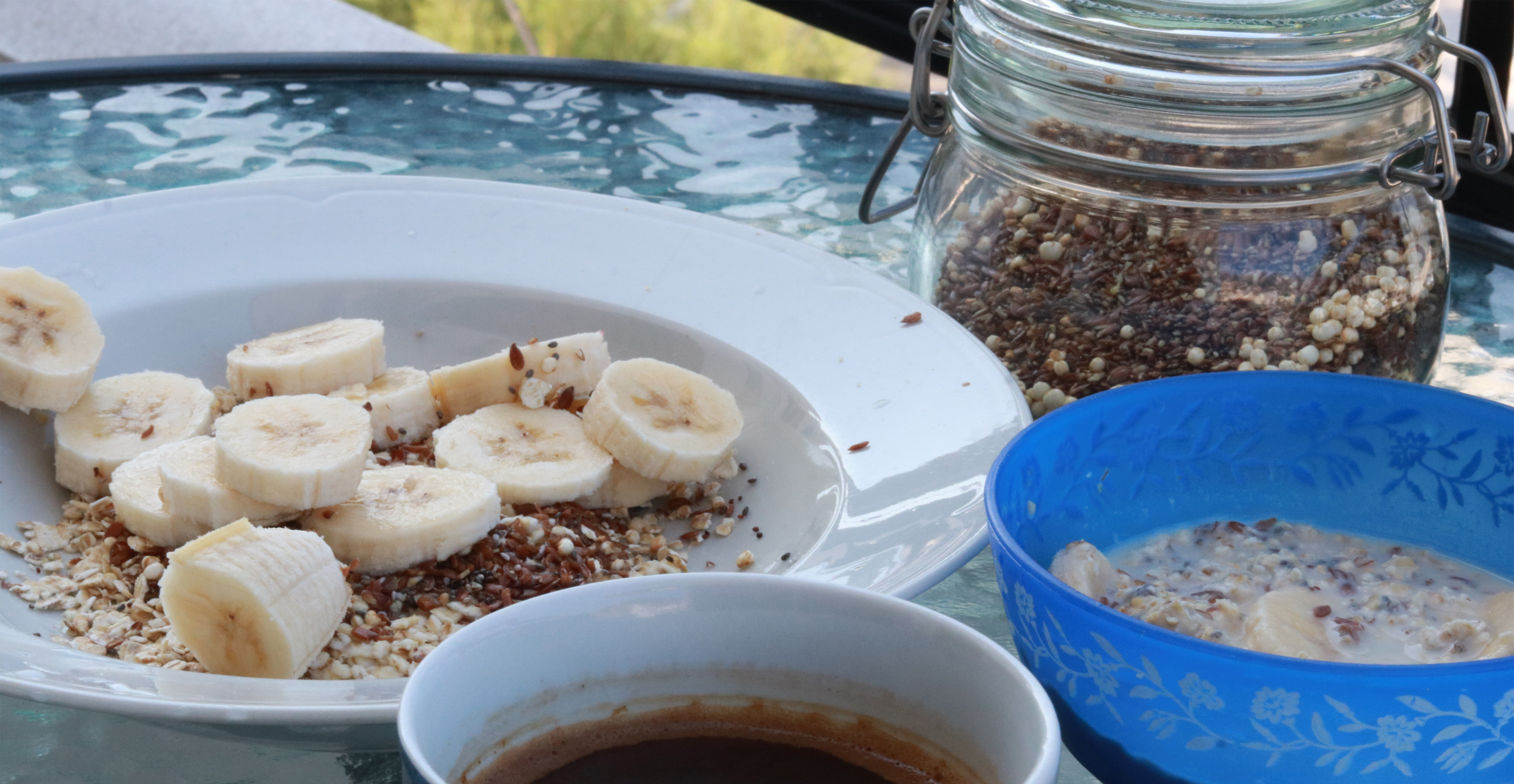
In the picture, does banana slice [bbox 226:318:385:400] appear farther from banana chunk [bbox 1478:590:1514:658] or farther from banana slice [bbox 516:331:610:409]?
banana chunk [bbox 1478:590:1514:658]

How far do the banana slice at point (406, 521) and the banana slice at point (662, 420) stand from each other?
10 cm

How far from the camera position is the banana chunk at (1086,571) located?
59cm

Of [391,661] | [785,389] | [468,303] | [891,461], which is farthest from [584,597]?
[468,303]

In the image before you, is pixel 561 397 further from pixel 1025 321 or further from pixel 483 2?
pixel 483 2

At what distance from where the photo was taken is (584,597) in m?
0.49

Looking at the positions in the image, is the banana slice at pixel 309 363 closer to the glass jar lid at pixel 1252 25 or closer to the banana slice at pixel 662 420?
the banana slice at pixel 662 420

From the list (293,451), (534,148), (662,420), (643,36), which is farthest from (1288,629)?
(643,36)

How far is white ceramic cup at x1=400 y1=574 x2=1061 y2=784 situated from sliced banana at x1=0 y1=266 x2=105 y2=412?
563 millimetres

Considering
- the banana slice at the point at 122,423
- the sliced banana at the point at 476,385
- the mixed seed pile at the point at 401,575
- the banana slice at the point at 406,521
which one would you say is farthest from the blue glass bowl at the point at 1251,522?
the banana slice at the point at 122,423

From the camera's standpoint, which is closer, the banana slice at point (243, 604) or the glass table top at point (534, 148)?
the banana slice at point (243, 604)

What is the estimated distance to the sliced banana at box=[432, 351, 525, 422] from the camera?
966 mm

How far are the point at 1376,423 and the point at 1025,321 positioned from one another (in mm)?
261

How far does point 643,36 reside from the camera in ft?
12.3

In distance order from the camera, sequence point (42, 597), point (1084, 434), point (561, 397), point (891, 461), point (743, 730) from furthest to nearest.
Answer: point (561, 397) < point (891, 461) < point (42, 597) < point (1084, 434) < point (743, 730)
